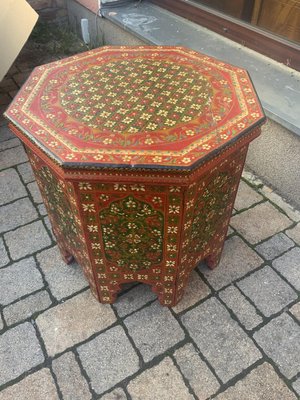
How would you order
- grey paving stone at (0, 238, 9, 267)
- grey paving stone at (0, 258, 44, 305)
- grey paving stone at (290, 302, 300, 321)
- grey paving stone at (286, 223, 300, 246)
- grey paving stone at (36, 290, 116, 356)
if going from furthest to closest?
grey paving stone at (286, 223, 300, 246), grey paving stone at (0, 238, 9, 267), grey paving stone at (0, 258, 44, 305), grey paving stone at (290, 302, 300, 321), grey paving stone at (36, 290, 116, 356)

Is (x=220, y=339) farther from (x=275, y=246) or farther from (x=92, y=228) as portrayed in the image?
(x=92, y=228)

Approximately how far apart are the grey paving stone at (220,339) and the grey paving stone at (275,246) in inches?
20.1

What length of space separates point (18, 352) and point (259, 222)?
1.74 metres

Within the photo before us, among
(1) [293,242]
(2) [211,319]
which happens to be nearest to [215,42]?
(1) [293,242]

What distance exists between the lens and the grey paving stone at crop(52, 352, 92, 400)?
1.75 m

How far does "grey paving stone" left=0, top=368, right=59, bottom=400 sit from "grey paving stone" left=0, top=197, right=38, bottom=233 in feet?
3.57

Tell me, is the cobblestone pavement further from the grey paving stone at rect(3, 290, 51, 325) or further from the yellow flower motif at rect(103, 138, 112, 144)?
the yellow flower motif at rect(103, 138, 112, 144)

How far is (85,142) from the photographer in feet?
4.63

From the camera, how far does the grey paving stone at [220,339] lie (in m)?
1.84

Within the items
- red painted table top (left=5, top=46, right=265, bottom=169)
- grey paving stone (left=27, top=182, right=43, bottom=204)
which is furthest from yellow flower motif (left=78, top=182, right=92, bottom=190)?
grey paving stone (left=27, top=182, right=43, bottom=204)

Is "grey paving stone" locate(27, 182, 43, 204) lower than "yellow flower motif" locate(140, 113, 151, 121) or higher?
lower

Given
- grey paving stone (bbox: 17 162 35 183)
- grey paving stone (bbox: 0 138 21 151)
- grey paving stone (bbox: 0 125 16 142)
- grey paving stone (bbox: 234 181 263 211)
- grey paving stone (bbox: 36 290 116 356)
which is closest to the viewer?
grey paving stone (bbox: 36 290 116 356)

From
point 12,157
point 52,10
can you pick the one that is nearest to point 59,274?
point 12,157

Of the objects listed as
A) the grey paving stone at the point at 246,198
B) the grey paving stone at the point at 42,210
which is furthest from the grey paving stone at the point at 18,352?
the grey paving stone at the point at 246,198
